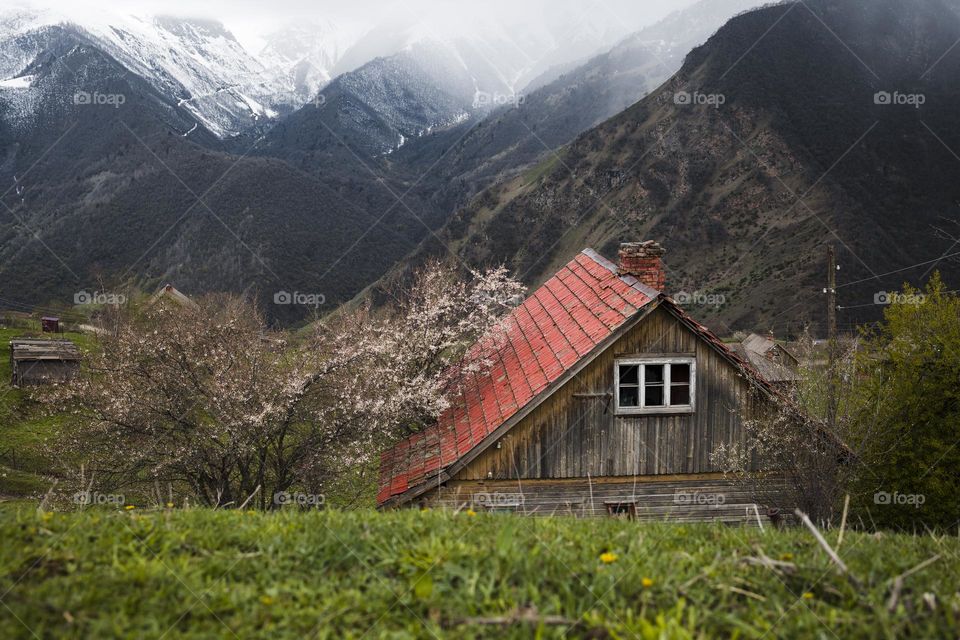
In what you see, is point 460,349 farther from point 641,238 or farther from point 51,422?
point 641,238

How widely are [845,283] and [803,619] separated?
72335 millimetres

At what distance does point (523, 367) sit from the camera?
13297mm

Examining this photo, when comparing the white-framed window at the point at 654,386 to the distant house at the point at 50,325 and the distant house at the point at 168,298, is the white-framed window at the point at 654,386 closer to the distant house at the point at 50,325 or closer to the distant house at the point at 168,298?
the distant house at the point at 168,298

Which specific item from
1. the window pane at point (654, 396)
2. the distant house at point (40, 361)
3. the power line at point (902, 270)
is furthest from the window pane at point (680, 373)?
the power line at point (902, 270)

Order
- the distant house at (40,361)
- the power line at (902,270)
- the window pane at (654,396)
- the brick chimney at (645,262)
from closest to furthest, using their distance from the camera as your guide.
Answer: the window pane at (654,396)
the brick chimney at (645,262)
the distant house at (40,361)
the power line at (902,270)

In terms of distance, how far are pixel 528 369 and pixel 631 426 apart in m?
2.47

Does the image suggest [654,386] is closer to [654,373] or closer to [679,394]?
[654,373]

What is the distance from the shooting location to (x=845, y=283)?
64625 millimetres

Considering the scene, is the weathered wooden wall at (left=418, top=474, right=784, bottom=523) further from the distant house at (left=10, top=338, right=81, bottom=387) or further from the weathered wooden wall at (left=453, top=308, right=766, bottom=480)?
the distant house at (left=10, top=338, right=81, bottom=387)

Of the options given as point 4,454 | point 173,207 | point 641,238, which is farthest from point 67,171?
point 4,454

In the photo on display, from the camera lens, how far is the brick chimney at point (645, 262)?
1338 centimetres

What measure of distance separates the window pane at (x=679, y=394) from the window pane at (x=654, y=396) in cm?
27

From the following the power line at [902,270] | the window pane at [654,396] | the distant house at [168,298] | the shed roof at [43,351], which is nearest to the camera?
the window pane at [654,396]

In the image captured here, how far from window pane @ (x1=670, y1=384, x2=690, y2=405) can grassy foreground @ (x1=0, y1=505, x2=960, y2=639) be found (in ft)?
24.7
